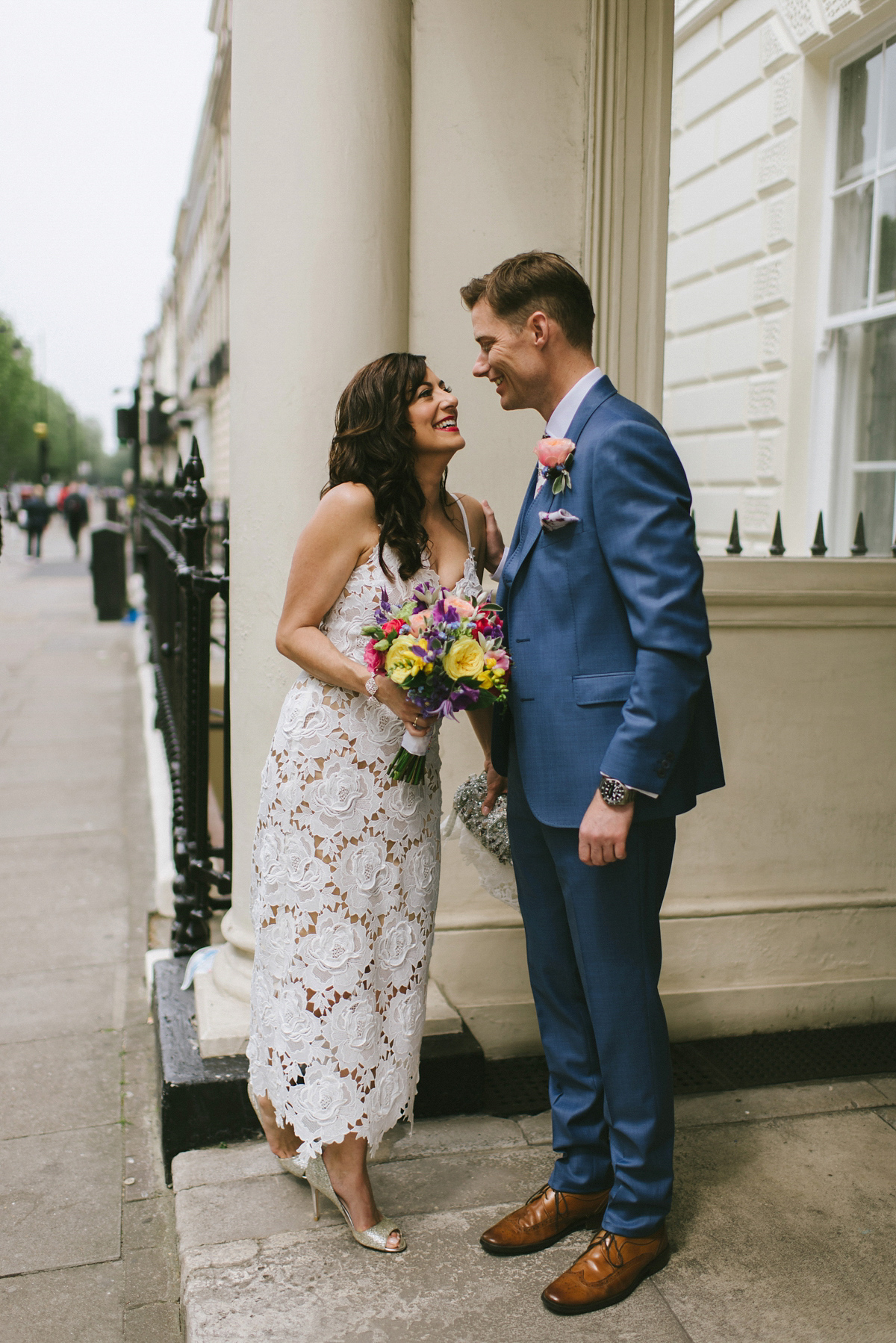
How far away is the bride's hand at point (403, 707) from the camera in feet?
8.07

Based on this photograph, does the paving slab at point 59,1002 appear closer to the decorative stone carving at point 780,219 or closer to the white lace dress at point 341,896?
the white lace dress at point 341,896

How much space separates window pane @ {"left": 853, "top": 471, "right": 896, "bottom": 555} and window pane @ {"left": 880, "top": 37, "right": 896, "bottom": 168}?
4.82ft

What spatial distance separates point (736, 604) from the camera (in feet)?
12.7

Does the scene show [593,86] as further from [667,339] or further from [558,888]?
[667,339]

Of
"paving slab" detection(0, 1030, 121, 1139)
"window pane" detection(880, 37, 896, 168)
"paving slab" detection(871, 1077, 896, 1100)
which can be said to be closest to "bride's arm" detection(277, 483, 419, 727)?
"paving slab" detection(0, 1030, 121, 1139)

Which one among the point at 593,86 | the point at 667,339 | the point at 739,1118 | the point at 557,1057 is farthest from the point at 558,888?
the point at 667,339

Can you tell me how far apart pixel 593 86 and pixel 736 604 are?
1.70m

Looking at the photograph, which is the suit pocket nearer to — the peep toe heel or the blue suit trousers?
the blue suit trousers

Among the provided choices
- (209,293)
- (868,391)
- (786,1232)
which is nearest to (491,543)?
(786,1232)

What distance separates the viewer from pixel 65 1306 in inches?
106

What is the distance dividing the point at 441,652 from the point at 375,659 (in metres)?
0.19

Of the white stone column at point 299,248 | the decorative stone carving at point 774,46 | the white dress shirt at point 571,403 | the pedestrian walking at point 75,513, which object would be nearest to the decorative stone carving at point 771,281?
the decorative stone carving at point 774,46

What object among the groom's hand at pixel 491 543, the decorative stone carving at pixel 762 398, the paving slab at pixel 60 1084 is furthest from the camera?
the decorative stone carving at pixel 762 398

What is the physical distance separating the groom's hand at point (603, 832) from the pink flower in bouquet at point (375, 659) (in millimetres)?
521
